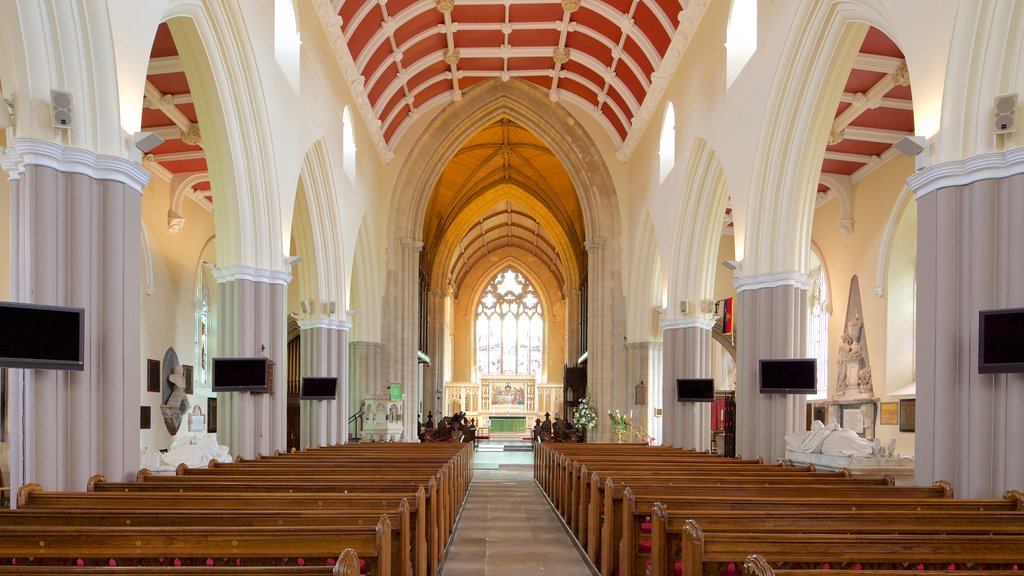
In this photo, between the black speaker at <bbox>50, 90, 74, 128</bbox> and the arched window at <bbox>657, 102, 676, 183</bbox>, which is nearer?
the black speaker at <bbox>50, 90, 74, 128</bbox>

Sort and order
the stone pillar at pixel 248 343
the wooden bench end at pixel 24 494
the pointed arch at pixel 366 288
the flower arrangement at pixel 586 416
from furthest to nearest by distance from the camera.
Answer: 1. the flower arrangement at pixel 586 416
2. the pointed arch at pixel 366 288
3. the stone pillar at pixel 248 343
4. the wooden bench end at pixel 24 494

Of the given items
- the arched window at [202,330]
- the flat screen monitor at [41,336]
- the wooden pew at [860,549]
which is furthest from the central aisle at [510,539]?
the arched window at [202,330]

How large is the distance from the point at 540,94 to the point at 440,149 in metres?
2.82

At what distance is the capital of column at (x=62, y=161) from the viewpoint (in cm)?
→ 627

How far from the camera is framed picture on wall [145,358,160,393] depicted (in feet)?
53.8

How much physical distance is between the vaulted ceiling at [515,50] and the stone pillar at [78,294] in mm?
8653

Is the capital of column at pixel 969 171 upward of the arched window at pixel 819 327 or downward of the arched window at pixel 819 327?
upward

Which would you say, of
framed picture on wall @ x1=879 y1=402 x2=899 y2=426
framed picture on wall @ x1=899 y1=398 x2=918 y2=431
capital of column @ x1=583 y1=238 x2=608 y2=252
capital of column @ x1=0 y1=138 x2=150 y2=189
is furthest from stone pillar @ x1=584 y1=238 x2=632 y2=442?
capital of column @ x1=0 y1=138 x2=150 y2=189

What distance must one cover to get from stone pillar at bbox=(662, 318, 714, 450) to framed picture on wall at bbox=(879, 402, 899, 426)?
333 centimetres

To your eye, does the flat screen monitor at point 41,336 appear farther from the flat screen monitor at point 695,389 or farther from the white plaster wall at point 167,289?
the white plaster wall at point 167,289

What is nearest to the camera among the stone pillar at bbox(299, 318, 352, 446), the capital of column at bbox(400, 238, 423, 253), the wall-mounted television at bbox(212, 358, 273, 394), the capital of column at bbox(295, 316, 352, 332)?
the wall-mounted television at bbox(212, 358, 273, 394)

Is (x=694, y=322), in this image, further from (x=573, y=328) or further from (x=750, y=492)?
(x=573, y=328)

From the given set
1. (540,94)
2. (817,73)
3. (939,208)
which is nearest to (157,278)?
(540,94)

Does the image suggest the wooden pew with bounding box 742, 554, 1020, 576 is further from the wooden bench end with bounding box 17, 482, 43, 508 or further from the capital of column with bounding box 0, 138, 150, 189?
the capital of column with bounding box 0, 138, 150, 189
